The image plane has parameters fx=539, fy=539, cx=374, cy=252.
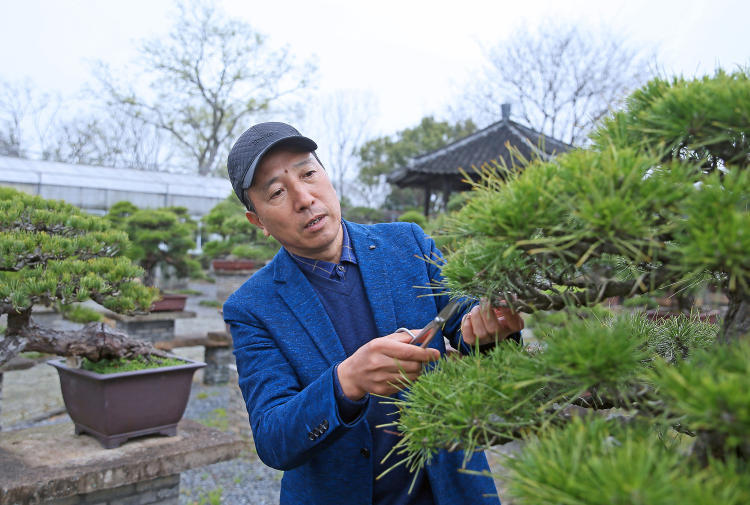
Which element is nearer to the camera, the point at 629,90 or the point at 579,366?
the point at 579,366

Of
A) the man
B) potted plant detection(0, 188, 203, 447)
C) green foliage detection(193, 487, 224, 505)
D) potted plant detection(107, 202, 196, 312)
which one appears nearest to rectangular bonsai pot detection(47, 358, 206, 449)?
potted plant detection(0, 188, 203, 447)

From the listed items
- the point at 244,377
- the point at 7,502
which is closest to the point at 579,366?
the point at 244,377

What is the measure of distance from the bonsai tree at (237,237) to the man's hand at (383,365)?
557 centimetres

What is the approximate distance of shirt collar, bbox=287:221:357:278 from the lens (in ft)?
4.89

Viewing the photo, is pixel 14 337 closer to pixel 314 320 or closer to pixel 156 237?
pixel 314 320

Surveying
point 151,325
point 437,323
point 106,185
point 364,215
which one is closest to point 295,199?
point 437,323

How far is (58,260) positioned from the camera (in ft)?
8.12

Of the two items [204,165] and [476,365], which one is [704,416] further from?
[204,165]

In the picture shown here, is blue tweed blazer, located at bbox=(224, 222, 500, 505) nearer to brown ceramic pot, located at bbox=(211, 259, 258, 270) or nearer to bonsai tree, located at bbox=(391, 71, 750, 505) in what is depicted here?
bonsai tree, located at bbox=(391, 71, 750, 505)

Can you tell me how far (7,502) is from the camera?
206cm

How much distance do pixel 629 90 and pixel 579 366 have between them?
16.6 inches

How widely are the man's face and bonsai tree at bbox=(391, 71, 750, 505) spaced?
0.58 meters

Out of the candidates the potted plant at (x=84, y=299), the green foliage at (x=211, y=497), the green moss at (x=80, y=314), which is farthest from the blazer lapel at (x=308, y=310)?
the green moss at (x=80, y=314)

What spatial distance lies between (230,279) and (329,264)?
653cm
